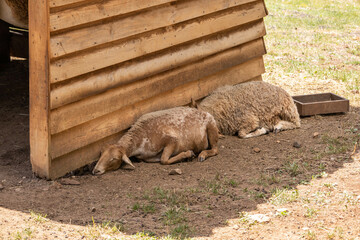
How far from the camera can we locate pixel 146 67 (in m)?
6.95

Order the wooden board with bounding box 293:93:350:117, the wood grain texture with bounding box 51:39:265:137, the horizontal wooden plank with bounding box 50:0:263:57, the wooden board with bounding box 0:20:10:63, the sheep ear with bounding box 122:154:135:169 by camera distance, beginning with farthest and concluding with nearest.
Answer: the wooden board with bounding box 0:20:10:63, the wooden board with bounding box 293:93:350:117, the sheep ear with bounding box 122:154:135:169, the wood grain texture with bounding box 51:39:265:137, the horizontal wooden plank with bounding box 50:0:263:57

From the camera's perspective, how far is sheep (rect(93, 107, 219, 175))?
21.6 feet

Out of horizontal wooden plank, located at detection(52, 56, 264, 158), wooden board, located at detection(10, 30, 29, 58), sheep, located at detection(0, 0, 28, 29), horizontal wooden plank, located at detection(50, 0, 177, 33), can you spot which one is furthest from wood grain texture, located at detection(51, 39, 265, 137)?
wooden board, located at detection(10, 30, 29, 58)

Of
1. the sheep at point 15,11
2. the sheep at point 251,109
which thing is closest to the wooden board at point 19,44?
the sheep at point 15,11

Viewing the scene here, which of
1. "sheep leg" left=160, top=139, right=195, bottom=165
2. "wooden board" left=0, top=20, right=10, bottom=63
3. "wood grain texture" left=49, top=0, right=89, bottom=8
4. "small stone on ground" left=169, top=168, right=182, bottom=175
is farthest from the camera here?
"wooden board" left=0, top=20, right=10, bottom=63

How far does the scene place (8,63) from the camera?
36.1ft

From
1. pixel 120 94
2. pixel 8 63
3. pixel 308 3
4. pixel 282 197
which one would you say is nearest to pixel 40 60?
pixel 120 94

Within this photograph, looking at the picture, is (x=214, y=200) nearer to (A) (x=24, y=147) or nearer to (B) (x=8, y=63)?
(A) (x=24, y=147)

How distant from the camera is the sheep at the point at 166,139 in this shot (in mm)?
6589

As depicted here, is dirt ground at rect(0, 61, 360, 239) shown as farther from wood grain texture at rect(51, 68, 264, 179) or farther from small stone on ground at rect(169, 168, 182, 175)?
wood grain texture at rect(51, 68, 264, 179)

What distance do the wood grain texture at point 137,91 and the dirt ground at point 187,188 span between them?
75 cm

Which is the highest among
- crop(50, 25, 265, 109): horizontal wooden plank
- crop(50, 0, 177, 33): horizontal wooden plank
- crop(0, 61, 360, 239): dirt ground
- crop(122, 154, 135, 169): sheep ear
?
crop(50, 0, 177, 33): horizontal wooden plank

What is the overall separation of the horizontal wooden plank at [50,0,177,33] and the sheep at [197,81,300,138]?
1999mm

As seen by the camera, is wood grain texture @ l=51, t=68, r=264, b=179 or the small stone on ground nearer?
wood grain texture @ l=51, t=68, r=264, b=179
